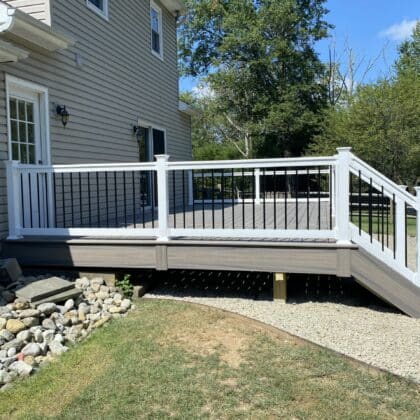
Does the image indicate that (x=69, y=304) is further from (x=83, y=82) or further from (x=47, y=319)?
(x=83, y=82)

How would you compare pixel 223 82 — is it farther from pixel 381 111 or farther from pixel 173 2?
pixel 173 2

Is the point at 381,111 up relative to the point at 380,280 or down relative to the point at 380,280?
up

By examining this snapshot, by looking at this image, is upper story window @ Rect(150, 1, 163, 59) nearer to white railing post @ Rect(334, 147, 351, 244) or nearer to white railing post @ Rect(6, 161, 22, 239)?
white railing post @ Rect(6, 161, 22, 239)

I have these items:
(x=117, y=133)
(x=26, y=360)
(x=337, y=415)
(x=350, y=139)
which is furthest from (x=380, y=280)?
(x=350, y=139)

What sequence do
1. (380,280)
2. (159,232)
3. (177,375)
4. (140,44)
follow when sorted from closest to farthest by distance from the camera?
(177,375) < (380,280) < (159,232) < (140,44)

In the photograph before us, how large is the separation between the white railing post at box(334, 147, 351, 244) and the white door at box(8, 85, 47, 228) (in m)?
3.64

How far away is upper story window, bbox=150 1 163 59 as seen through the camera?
409 inches

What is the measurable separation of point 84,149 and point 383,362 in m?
5.35

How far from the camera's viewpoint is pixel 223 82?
802 inches

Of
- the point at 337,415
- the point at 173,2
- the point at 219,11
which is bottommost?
the point at 337,415

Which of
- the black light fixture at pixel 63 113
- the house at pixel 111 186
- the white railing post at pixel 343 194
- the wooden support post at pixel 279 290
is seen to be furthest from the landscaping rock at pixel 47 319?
the black light fixture at pixel 63 113

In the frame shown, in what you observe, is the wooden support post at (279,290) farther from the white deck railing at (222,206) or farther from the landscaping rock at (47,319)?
the landscaping rock at (47,319)

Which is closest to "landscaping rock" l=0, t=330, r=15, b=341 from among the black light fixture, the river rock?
the river rock

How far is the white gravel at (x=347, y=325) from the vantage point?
3691mm
